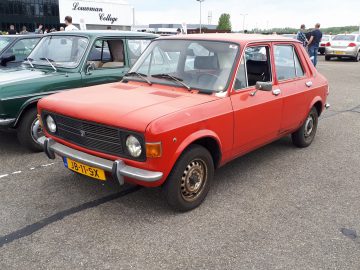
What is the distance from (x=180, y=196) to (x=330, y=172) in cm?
242

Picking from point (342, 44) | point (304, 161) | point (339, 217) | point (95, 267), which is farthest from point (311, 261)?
point (342, 44)

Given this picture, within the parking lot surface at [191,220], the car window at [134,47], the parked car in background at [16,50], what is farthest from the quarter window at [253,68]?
the parked car in background at [16,50]

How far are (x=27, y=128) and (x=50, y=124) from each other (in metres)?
1.40

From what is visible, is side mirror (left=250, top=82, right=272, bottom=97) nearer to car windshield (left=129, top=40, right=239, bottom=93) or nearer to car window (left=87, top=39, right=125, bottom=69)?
car windshield (left=129, top=40, right=239, bottom=93)

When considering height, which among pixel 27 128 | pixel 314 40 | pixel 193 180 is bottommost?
pixel 193 180

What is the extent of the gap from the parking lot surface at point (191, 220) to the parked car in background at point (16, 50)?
2.72 meters

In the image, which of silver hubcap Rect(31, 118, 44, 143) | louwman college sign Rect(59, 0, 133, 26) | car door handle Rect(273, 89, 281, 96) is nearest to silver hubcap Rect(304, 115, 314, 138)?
A: car door handle Rect(273, 89, 281, 96)

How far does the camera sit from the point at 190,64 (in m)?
4.29

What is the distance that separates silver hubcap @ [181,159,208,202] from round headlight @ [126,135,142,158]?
572 mm

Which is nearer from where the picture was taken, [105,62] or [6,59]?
[105,62]

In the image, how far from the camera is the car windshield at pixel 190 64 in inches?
158

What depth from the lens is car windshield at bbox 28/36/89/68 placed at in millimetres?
5867

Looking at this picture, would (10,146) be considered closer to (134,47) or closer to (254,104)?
(134,47)

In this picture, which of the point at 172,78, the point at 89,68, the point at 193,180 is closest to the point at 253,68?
the point at 172,78
